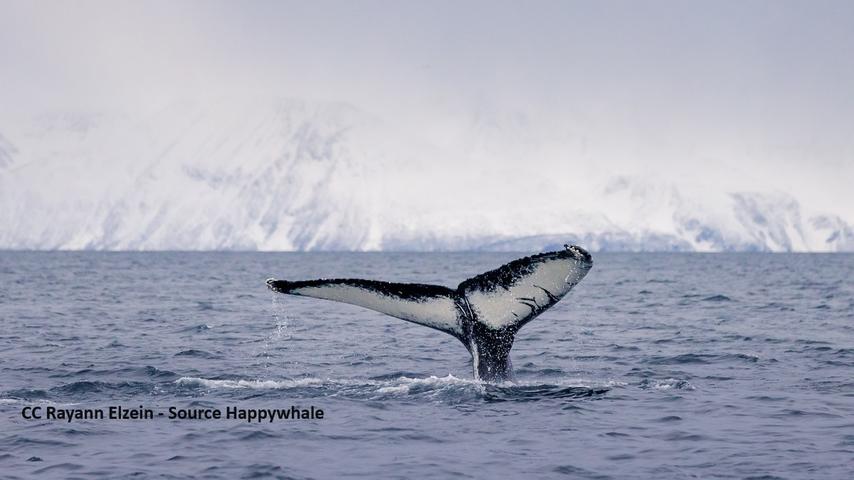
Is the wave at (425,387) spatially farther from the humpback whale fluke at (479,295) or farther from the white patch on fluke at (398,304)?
the white patch on fluke at (398,304)

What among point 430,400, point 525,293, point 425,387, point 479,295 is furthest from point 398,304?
point 425,387

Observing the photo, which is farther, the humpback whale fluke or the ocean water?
the humpback whale fluke

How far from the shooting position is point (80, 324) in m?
22.2

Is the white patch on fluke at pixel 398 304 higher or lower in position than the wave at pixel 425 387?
higher

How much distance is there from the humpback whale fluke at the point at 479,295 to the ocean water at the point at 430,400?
3.25ft

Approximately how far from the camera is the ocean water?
8.48 metres

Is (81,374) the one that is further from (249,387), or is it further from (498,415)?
(498,415)

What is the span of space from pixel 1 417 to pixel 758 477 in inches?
287

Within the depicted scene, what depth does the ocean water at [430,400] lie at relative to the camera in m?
8.48

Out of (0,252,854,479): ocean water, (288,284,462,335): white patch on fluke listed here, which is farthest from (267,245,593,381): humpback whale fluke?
(0,252,854,479): ocean water

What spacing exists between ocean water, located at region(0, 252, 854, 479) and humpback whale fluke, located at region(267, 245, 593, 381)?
990 millimetres

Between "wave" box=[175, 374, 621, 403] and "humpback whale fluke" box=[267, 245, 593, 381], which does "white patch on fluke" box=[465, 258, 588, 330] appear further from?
"wave" box=[175, 374, 621, 403]

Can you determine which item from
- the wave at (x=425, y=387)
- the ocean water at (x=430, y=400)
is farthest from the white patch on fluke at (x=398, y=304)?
the wave at (x=425, y=387)

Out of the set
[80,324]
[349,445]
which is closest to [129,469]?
[349,445]
